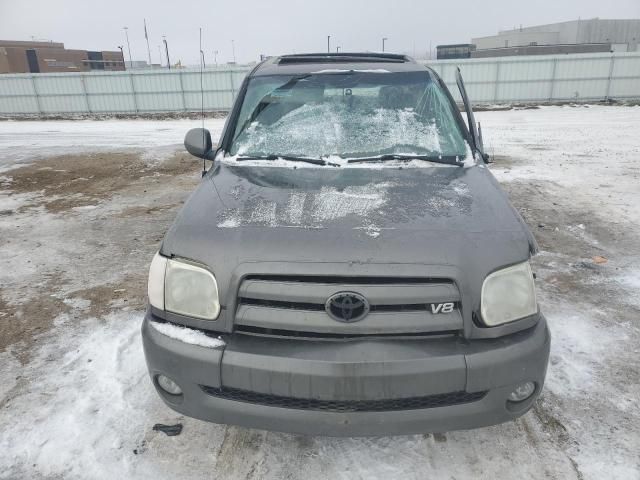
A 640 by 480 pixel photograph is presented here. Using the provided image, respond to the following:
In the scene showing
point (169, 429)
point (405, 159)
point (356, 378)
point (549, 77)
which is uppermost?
point (549, 77)

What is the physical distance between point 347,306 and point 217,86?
2171 centimetres

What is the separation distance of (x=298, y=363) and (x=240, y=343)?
0.29 metres

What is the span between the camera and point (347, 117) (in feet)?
11.2

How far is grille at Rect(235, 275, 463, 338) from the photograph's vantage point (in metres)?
1.95

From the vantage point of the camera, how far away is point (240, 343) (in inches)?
79.7

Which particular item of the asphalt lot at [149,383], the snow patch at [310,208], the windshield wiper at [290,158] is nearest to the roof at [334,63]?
the windshield wiper at [290,158]

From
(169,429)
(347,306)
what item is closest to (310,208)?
(347,306)

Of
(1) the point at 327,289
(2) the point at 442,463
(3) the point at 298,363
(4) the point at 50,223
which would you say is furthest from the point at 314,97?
(4) the point at 50,223

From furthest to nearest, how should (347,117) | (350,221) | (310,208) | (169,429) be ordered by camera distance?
(347,117) → (169,429) → (310,208) → (350,221)

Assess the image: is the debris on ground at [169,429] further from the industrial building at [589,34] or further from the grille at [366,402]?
the industrial building at [589,34]

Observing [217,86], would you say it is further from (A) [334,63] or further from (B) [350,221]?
(B) [350,221]

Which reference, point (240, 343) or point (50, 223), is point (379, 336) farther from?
point (50, 223)

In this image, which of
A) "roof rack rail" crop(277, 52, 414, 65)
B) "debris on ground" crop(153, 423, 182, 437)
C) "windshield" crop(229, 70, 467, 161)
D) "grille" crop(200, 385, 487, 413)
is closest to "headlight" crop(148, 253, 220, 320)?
"grille" crop(200, 385, 487, 413)

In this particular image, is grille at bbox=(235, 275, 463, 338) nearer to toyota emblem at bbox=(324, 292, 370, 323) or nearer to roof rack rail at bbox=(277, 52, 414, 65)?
toyota emblem at bbox=(324, 292, 370, 323)
